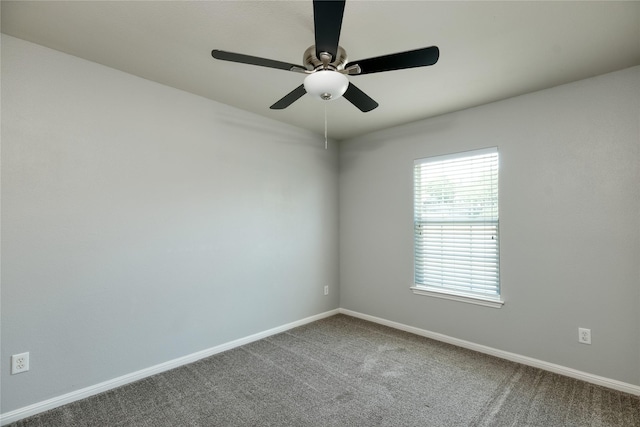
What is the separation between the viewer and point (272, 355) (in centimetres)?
297

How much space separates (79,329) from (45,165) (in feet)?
3.97

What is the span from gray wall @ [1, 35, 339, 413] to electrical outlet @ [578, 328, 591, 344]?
2801 mm

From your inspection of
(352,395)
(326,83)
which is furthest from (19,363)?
(326,83)

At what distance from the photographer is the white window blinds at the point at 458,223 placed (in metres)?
3.06

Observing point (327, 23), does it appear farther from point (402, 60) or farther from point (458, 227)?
point (458, 227)

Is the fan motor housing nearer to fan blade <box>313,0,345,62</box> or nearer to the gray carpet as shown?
fan blade <box>313,0,345,62</box>

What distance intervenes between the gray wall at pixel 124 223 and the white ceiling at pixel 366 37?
34cm

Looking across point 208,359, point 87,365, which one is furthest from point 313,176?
point 87,365

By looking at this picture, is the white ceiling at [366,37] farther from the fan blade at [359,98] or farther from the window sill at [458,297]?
the window sill at [458,297]

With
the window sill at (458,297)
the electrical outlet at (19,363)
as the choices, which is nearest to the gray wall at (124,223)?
the electrical outlet at (19,363)

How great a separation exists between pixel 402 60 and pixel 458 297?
2.55 metres

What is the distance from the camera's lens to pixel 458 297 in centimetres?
322

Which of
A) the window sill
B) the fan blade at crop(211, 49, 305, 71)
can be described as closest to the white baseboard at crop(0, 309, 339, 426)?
the window sill

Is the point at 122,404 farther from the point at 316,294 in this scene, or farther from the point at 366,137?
the point at 366,137
